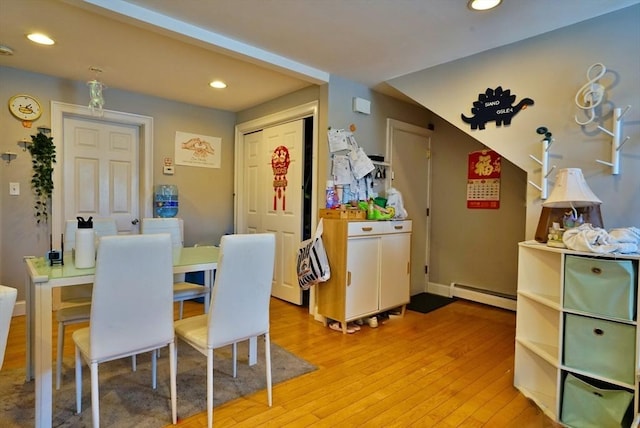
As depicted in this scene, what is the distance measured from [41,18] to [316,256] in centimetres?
254

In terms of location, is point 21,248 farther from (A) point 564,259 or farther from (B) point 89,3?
(A) point 564,259

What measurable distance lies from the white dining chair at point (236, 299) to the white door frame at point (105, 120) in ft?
7.94

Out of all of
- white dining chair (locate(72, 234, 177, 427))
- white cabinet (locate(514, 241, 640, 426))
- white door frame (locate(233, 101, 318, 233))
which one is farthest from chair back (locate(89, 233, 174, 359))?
white cabinet (locate(514, 241, 640, 426))

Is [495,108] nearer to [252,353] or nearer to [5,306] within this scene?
[252,353]

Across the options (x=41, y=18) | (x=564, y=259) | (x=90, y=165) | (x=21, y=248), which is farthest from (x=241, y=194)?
(x=564, y=259)

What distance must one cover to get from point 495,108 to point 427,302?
7.50 feet

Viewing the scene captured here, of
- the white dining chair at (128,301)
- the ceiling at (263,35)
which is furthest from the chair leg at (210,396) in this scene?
the ceiling at (263,35)

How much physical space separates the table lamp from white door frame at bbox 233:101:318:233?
199cm

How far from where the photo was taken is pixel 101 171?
388cm

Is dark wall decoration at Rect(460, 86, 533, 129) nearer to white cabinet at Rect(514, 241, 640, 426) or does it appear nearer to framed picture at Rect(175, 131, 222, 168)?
white cabinet at Rect(514, 241, 640, 426)

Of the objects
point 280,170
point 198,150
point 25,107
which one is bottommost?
point 280,170

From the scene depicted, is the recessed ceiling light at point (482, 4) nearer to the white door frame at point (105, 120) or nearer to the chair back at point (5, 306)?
the chair back at point (5, 306)

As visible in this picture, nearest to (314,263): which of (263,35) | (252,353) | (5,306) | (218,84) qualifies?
(252,353)

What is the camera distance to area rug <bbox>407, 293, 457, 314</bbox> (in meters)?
3.85
